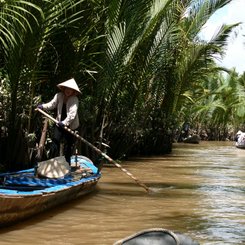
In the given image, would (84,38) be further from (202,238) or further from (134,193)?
(202,238)

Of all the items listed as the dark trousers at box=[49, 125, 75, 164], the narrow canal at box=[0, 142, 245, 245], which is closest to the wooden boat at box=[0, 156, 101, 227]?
the narrow canal at box=[0, 142, 245, 245]

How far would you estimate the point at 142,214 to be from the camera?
20.6ft

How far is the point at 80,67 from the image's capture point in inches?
359

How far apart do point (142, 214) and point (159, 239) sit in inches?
141

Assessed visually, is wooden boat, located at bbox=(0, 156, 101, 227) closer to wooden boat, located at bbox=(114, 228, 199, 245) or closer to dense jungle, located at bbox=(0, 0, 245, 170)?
dense jungle, located at bbox=(0, 0, 245, 170)

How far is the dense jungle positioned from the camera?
7.36 m

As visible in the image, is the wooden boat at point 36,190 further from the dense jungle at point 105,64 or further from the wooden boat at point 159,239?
the wooden boat at point 159,239

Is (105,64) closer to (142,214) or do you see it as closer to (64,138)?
(64,138)

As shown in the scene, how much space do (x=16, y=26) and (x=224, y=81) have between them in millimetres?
28274

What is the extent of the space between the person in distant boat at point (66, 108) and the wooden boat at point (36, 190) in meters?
0.48

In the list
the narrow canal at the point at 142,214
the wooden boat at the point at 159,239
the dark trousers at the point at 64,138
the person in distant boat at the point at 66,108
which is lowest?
the narrow canal at the point at 142,214

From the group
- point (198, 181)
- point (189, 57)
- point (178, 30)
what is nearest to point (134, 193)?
point (198, 181)

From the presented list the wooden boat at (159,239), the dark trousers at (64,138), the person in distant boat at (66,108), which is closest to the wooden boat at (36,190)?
the dark trousers at (64,138)

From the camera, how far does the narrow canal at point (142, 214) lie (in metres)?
5.09
